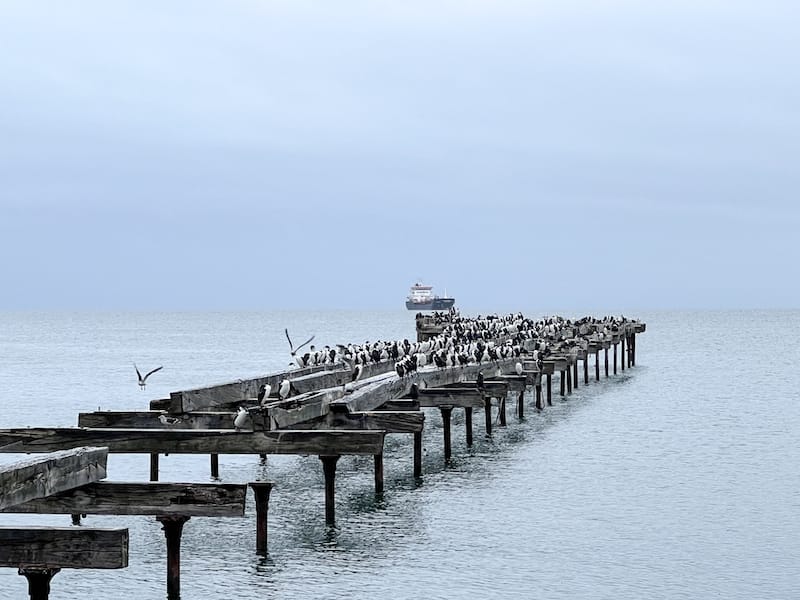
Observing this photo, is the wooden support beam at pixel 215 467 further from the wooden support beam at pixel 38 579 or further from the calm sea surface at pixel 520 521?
the wooden support beam at pixel 38 579

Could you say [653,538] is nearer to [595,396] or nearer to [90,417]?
[90,417]

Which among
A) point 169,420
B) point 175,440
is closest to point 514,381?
point 169,420

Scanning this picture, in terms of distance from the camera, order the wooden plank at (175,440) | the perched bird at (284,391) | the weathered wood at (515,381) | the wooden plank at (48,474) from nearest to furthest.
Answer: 1. the wooden plank at (48,474)
2. the wooden plank at (175,440)
3. the perched bird at (284,391)
4. the weathered wood at (515,381)

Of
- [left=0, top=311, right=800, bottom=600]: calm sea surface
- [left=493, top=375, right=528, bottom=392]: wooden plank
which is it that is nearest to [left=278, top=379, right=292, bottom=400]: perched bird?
[left=0, top=311, right=800, bottom=600]: calm sea surface

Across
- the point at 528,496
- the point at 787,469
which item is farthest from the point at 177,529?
the point at 787,469

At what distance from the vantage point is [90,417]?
21953 millimetres

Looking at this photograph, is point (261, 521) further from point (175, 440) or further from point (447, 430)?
point (447, 430)

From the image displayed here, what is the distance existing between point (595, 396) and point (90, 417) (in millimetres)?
36690

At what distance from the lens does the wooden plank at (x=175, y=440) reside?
1986 cm

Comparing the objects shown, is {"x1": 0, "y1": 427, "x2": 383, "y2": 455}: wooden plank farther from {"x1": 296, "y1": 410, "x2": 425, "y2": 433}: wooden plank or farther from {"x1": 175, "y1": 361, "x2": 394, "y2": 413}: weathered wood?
{"x1": 175, "y1": 361, "x2": 394, "y2": 413}: weathered wood

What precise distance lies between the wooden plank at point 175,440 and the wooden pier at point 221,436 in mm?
17

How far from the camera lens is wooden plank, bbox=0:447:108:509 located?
42.8ft

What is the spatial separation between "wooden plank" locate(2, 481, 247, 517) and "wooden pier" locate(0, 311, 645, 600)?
14mm

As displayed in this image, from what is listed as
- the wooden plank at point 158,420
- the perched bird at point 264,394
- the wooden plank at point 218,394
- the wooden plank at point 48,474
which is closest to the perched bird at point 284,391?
the perched bird at point 264,394
